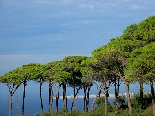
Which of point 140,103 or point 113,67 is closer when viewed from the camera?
point 113,67

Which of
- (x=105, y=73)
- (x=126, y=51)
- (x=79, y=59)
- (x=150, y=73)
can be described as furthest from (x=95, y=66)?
(x=79, y=59)

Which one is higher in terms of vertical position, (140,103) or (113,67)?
(113,67)

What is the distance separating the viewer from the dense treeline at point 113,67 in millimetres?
21938

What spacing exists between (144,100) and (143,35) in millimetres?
8555

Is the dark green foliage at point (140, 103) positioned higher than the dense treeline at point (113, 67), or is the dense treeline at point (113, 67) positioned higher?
the dense treeline at point (113, 67)

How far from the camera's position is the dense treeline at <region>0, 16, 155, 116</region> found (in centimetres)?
2194

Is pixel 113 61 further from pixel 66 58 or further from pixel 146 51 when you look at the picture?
pixel 66 58

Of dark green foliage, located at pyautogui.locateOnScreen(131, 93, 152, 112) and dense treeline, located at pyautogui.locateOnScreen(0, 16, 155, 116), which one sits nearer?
dense treeline, located at pyautogui.locateOnScreen(0, 16, 155, 116)

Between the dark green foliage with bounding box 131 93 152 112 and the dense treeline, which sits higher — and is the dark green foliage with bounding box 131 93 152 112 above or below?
Answer: below

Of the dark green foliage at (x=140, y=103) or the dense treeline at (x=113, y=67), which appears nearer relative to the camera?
the dense treeline at (x=113, y=67)

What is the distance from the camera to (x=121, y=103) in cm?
3434

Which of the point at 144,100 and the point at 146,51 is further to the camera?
the point at 144,100

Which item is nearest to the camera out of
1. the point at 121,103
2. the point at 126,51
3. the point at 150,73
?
the point at 150,73

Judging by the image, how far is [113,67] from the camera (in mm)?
26859
